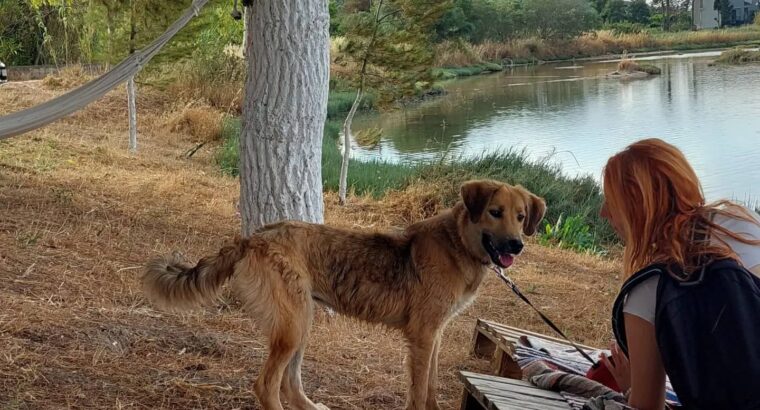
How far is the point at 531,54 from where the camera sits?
208 feet

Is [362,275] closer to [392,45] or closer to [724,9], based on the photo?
[392,45]

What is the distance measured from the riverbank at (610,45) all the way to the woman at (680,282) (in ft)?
186

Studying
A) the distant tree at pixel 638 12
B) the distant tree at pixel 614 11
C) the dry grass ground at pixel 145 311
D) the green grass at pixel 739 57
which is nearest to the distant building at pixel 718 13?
the distant tree at pixel 638 12

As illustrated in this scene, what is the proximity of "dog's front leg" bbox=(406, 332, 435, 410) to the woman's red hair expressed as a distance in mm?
1836

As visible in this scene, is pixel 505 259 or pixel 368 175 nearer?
pixel 505 259

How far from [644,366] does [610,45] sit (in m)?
66.0

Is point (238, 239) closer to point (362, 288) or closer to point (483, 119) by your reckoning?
point (362, 288)

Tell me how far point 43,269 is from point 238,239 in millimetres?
2882

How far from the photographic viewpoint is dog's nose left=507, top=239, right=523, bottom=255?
15.8ft

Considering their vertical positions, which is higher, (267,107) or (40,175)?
(267,107)

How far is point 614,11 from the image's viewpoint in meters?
77.6

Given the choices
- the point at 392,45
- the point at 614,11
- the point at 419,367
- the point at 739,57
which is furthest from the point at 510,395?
the point at 614,11

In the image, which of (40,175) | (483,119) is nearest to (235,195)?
(40,175)

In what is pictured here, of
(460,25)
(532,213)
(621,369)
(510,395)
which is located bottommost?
(510,395)
